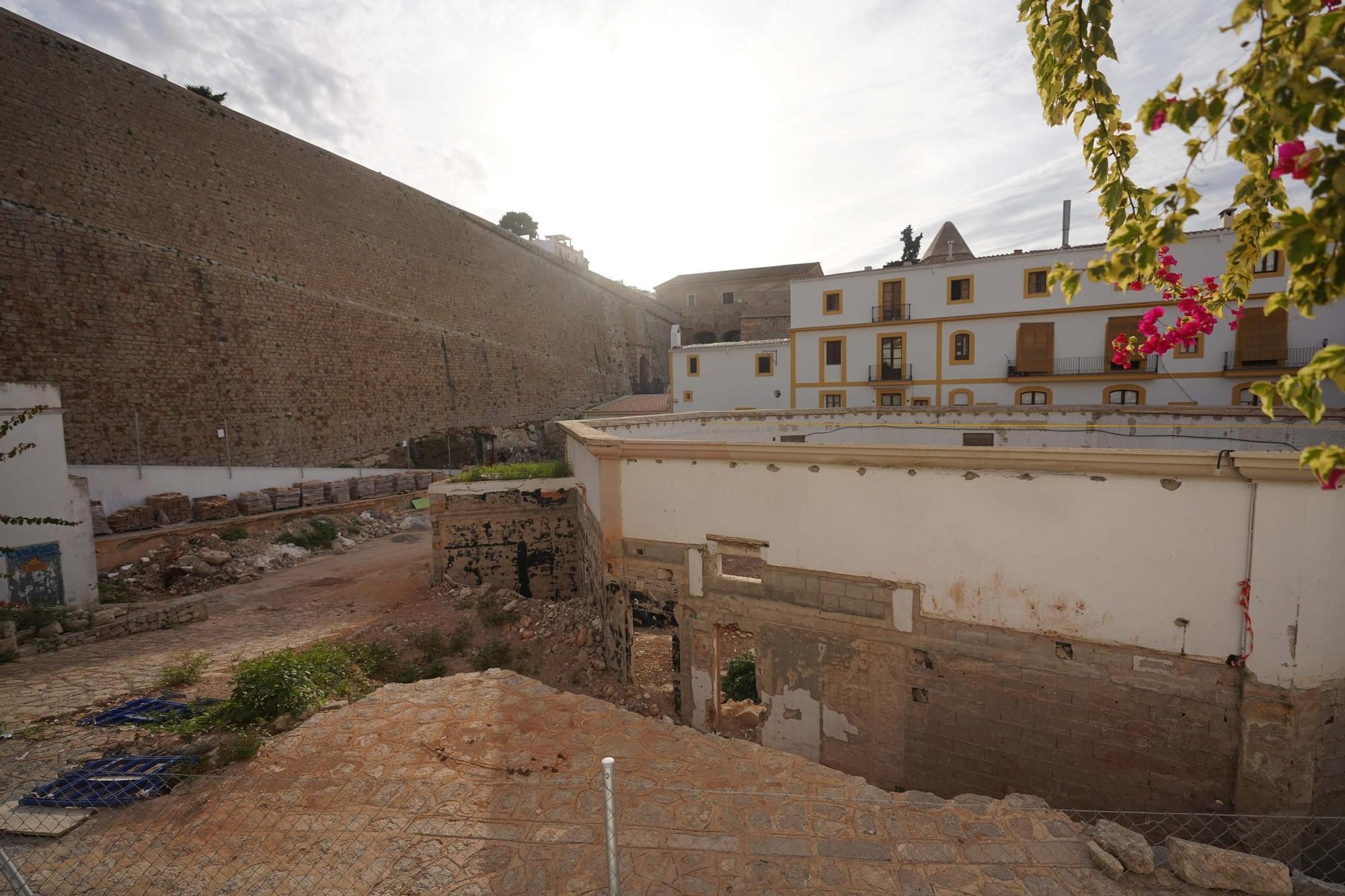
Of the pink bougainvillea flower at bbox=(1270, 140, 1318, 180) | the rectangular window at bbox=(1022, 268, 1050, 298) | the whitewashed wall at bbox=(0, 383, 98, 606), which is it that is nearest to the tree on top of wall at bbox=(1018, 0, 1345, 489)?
the pink bougainvillea flower at bbox=(1270, 140, 1318, 180)

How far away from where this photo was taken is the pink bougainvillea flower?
1747mm

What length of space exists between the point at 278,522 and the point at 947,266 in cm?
2387

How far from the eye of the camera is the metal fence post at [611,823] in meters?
2.77

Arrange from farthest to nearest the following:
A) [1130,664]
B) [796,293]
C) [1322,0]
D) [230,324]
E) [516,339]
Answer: [516,339]
[796,293]
[230,324]
[1130,664]
[1322,0]

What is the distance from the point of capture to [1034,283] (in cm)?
1989

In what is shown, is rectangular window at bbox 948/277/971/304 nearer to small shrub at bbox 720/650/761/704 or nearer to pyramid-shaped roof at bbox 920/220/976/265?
pyramid-shaped roof at bbox 920/220/976/265

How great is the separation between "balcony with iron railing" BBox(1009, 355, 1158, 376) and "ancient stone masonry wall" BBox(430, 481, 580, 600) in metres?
17.1

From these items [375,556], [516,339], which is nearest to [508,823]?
[375,556]

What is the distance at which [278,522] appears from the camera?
17141 mm

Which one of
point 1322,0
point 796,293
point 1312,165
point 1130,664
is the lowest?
point 1130,664

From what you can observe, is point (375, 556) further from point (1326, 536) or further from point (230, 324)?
point (1326, 536)

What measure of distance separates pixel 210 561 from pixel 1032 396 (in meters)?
25.4

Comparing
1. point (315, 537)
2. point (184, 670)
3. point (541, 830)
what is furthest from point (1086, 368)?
point (315, 537)

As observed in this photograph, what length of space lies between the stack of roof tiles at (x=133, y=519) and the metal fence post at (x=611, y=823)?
17822 millimetres
